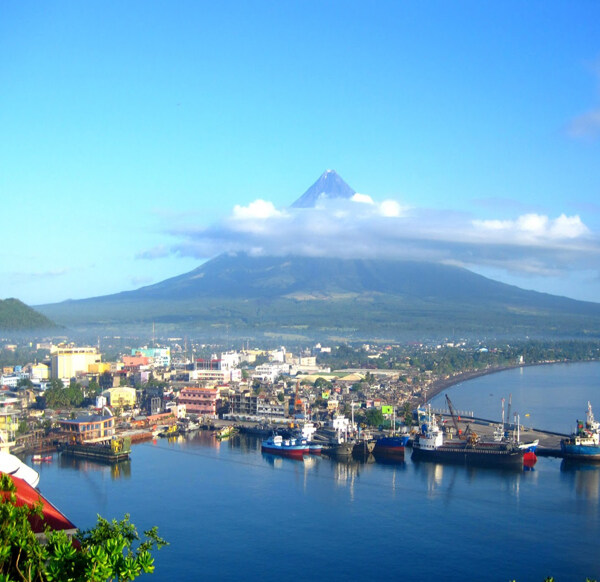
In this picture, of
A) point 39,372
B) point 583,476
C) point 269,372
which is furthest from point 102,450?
point 269,372

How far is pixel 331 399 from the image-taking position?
1280 cm

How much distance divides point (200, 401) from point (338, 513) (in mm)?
6076

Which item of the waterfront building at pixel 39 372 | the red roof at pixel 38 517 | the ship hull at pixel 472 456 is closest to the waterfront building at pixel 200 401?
the ship hull at pixel 472 456

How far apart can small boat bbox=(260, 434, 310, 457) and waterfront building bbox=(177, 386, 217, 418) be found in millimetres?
2957

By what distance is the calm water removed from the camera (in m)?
4.95

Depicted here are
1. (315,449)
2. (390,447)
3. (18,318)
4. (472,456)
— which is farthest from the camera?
(18,318)

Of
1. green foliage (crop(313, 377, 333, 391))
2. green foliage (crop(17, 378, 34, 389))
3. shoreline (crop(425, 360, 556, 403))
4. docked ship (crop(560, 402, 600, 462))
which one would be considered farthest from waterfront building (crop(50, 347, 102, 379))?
docked ship (crop(560, 402, 600, 462))

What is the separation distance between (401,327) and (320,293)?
9125 mm

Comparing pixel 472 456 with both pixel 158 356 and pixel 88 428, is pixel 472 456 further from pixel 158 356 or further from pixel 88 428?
pixel 158 356

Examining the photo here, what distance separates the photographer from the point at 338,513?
243 inches

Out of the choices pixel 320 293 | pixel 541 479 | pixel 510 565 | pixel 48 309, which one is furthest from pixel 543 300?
pixel 510 565

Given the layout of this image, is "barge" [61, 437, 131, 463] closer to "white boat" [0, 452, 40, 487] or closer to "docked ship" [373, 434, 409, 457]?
"docked ship" [373, 434, 409, 457]

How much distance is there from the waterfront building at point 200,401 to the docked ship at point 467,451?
160 inches

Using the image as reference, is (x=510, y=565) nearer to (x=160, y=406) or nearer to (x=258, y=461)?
(x=258, y=461)
